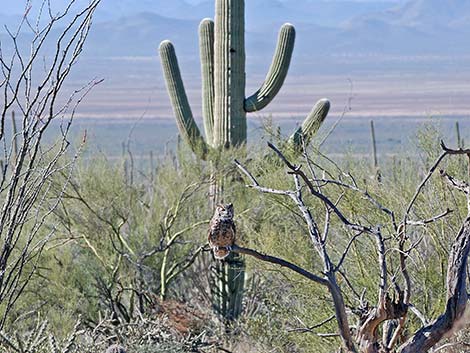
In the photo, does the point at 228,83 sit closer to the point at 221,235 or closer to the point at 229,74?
the point at 229,74

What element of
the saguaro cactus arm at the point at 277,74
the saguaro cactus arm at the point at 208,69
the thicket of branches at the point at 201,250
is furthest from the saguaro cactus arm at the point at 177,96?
the saguaro cactus arm at the point at 277,74

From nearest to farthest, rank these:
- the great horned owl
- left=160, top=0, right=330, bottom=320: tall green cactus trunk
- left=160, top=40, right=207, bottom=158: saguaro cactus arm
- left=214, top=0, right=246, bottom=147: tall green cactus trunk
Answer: the great horned owl < left=160, top=0, right=330, bottom=320: tall green cactus trunk < left=214, top=0, right=246, bottom=147: tall green cactus trunk < left=160, top=40, right=207, bottom=158: saguaro cactus arm

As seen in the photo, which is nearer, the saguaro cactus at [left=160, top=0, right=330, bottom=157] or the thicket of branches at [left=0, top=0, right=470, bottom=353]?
the thicket of branches at [left=0, top=0, right=470, bottom=353]

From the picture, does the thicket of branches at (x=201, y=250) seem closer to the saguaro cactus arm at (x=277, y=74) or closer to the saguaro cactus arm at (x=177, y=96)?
the saguaro cactus arm at (x=177, y=96)

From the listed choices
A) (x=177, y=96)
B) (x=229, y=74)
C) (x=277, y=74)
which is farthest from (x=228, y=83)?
(x=177, y=96)

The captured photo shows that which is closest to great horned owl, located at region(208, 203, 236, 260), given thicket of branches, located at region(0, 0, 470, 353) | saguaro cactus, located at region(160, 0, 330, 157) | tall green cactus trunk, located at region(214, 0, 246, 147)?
thicket of branches, located at region(0, 0, 470, 353)

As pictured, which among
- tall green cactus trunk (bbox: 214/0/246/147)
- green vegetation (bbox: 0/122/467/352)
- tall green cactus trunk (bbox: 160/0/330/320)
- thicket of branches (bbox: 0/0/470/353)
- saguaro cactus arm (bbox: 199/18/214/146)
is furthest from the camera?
saguaro cactus arm (bbox: 199/18/214/146)

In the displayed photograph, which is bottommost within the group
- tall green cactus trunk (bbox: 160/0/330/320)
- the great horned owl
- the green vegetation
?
the green vegetation

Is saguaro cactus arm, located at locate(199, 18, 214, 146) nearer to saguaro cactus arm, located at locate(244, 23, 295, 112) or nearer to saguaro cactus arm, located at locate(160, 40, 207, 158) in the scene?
saguaro cactus arm, located at locate(160, 40, 207, 158)

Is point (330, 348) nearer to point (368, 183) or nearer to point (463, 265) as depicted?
point (368, 183)

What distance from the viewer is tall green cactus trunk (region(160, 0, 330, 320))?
13.1 m

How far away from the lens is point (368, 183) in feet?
31.4

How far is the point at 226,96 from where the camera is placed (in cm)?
1334

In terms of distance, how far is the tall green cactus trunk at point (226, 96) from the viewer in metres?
13.1
